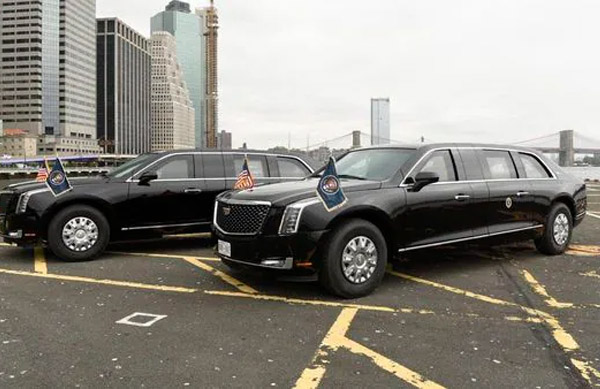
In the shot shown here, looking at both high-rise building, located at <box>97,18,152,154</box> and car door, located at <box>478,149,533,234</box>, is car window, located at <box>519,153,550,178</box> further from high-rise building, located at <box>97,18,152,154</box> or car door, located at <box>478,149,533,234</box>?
high-rise building, located at <box>97,18,152,154</box>

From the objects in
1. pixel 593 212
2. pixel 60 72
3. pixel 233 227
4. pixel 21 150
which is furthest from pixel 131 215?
pixel 60 72

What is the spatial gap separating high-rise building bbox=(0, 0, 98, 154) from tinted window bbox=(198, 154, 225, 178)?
519 feet

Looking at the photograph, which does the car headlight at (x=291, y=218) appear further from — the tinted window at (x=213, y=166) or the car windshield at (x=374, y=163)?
the tinted window at (x=213, y=166)

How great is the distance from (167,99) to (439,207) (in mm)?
178440

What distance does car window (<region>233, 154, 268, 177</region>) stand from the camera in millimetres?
8570

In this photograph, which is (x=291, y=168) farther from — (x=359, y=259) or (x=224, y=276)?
(x=359, y=259)

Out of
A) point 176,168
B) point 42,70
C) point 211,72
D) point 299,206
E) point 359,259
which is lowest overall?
point 359,259

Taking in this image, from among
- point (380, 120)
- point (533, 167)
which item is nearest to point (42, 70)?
point (380, 120)

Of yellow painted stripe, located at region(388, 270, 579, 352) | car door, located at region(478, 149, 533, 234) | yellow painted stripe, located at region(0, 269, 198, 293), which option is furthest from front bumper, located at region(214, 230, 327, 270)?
car door, located at region(478, 149, 533, 234)

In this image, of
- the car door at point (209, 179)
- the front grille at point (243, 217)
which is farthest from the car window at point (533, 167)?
the car door at point (209, 179)

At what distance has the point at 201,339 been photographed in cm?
416

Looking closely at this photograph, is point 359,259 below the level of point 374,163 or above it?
below

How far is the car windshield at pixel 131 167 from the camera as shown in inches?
303

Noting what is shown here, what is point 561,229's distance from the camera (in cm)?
766
